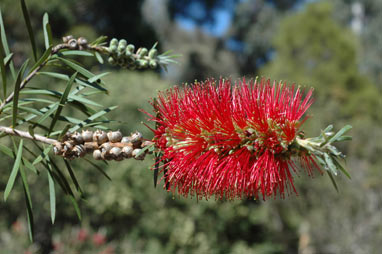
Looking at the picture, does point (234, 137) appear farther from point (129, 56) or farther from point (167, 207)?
point (167, 207)

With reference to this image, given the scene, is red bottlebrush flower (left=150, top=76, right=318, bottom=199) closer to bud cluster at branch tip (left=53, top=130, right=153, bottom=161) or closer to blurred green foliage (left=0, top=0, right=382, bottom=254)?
bud cluster at branch tip (left=53, top=130, right=153, bottom=161)

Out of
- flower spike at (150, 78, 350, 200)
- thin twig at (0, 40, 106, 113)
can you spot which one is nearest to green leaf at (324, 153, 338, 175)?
flower spike at (150, 78, 350, 200)

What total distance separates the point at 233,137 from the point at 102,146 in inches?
10.2

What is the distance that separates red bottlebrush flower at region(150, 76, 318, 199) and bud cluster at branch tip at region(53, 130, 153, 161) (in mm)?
56

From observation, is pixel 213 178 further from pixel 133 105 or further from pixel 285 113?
pixel 133 105

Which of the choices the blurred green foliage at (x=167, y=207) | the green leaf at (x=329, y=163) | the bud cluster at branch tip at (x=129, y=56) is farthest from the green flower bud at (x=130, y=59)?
the blurred green foliage at (x=167, y=207)

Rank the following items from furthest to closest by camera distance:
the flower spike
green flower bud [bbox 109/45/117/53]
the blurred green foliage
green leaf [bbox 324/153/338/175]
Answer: the blurred green foliage, green flower bud [bbox 109/45/117/53], the flower spike, green leaf [bbox 324/153/338/175]

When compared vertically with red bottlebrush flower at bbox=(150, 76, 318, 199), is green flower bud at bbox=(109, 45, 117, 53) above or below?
above

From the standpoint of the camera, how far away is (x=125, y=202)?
5145mm

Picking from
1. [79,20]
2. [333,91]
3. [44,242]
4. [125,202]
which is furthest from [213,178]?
[333,91]

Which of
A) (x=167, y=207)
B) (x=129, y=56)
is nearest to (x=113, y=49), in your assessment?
(x=129, y=56)

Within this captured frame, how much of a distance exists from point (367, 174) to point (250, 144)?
8016mm

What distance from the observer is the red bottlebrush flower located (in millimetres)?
789

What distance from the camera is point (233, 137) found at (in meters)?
0.80
